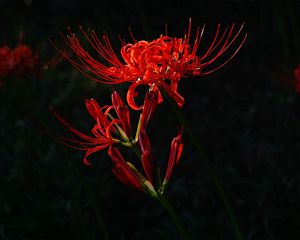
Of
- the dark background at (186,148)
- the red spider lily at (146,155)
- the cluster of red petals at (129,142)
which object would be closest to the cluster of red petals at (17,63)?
the dark background at (186,148)

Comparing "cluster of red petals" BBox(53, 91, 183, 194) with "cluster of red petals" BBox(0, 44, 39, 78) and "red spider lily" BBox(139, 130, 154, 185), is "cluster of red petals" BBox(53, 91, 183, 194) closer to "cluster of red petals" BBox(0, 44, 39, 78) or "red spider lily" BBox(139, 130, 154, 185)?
"red spider lily" BBox(139, 130, 154, 185)

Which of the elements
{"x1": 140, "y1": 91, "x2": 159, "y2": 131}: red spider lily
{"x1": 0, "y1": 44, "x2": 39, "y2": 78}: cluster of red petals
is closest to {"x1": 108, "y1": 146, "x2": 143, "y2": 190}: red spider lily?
{"x1": 140, "y1": 91, "x2": 159, "y2": 131}: red spider lily

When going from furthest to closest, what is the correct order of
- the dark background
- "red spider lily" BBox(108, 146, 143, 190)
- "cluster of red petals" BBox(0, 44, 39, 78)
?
the dark background → "cluster of red petals" BBox(0, 44, 39, 78) → "red spider lily" BBox(108, 146, 143, 190)

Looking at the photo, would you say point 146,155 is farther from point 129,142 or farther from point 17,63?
point 17,63

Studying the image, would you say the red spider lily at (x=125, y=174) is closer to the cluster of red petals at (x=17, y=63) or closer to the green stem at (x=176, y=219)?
the green stem at (x=176, y=219)

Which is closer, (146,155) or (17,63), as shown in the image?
(146,155)

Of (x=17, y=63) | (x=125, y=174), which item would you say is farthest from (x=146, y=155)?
(x=17, y=63)
